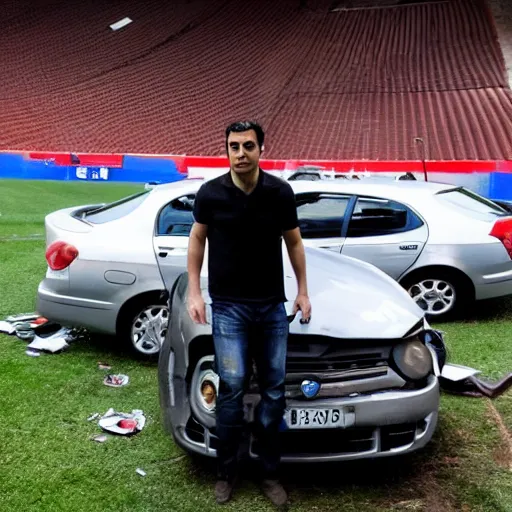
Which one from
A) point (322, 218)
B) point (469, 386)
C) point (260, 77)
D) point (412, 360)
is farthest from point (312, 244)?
point (260, 77)

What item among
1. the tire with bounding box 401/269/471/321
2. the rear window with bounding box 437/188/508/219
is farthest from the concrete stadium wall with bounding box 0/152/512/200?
the tire with bounding box 401/269/471/321

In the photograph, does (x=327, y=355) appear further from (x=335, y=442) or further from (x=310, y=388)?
(x=335, y=442)

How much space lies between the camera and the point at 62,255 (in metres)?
5.11

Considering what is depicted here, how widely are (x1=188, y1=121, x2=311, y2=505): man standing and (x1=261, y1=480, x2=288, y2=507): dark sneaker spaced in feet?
0.49

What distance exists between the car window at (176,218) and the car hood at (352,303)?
55.2 inches

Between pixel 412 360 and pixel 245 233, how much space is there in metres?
1.08

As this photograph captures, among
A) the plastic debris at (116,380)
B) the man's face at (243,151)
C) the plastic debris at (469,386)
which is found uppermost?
the man's face at (243,151)

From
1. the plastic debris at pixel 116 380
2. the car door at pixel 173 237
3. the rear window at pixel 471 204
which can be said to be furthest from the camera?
the rear window at pixel 471 204

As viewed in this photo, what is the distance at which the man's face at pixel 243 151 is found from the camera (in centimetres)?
282

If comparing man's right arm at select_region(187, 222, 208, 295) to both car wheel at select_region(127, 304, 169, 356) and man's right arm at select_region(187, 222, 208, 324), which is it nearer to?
man's right arm at select_region(187, 222, 208, 324)

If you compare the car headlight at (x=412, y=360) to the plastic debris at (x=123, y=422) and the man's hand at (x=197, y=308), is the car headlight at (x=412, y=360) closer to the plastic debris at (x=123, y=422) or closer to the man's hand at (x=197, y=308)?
the man's hand at (x=197, y=308)

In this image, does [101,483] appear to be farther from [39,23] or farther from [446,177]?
[39,23]

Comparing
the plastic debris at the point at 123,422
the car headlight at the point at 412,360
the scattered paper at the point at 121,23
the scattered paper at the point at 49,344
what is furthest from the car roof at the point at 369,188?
the scattered paper at the point at 121,23

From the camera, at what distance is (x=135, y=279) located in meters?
5.05
